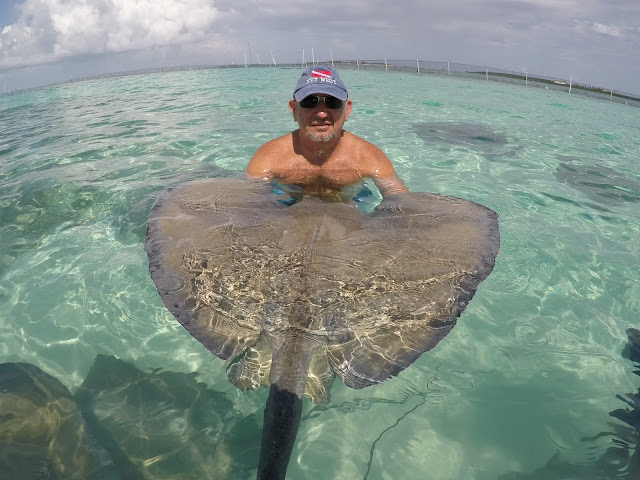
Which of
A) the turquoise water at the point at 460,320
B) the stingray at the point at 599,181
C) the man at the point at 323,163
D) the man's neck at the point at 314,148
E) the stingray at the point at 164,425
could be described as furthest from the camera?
the stingray at the point at 599,181

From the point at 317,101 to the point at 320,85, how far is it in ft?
0.54

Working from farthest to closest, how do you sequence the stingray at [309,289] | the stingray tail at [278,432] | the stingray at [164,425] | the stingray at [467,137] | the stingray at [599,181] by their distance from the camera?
the stingray at [467,137], the stingray at [599,181], the stingray at [164,425], the stingray at [309,289], the stingray tail at [278,432]

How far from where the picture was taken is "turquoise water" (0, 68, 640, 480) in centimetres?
257

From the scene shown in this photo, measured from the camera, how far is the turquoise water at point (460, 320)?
257cm

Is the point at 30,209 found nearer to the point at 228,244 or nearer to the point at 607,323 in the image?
the point at 228,244

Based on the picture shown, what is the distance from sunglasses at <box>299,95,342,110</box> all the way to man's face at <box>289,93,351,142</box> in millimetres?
35

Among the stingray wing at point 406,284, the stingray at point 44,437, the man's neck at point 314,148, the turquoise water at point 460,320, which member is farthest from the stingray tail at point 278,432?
the man's neck at point 314,148

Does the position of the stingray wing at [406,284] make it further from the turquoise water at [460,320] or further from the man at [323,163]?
the man at [323,163]

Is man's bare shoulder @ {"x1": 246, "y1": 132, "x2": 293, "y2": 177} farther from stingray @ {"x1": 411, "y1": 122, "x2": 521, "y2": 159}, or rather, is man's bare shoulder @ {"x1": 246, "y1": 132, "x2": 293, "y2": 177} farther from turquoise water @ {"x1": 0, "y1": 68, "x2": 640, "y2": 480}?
stingray @ {"x1": 411, "y1": 122, "x2": 521, "y2": 159}

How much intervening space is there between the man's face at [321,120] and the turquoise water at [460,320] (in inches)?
85.2

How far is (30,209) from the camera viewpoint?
5.54 m

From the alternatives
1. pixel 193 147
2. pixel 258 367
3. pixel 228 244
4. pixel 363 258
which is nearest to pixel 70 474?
pixel 258 367

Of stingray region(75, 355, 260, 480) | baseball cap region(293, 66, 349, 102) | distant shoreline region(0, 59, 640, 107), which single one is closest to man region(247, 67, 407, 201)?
baseball cap region(293, 66, 349, 102)

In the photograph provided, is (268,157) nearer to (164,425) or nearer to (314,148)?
(314,148)
